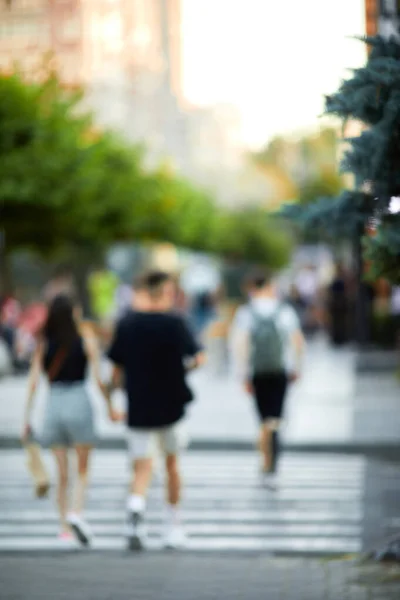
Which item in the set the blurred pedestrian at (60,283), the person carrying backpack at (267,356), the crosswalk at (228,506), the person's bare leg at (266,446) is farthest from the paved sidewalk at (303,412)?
the blurred pedestrian at (60,283)

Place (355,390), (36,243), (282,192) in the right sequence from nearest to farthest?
(355,390), (36,243), (282,192)

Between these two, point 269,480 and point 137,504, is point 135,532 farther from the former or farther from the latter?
point 269,480

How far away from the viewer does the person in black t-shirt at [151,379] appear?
9266 millimetres

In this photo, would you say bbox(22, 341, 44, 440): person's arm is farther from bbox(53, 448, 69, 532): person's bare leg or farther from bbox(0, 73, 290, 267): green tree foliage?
bbox(0, 73, 290, 267): green tree foliage

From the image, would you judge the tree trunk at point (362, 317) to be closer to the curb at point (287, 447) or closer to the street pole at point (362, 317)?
the street pole at point (362, 317)

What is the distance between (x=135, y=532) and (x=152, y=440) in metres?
0.61

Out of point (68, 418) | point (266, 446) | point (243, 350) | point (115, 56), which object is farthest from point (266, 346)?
point (115, 56)

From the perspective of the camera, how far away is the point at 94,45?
139250 mm

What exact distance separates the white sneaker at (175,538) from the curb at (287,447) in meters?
4.81

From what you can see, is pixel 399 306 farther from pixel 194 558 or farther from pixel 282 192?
pixel 282 192

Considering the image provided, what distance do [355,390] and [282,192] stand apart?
84.8m

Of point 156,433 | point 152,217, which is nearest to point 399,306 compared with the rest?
point 156,433

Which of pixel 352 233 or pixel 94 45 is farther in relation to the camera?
pixel 94 45

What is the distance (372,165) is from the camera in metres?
7.38
